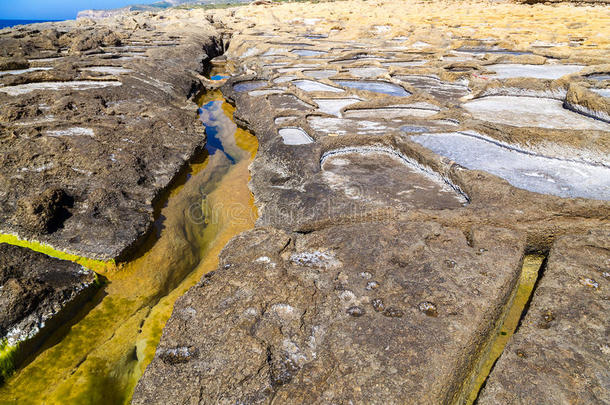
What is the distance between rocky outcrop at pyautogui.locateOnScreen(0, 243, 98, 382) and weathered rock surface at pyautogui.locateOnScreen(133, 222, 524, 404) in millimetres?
966

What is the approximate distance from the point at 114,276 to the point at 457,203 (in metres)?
2.99

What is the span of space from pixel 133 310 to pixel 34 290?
657 millimetres

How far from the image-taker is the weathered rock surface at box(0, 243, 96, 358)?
2.11m

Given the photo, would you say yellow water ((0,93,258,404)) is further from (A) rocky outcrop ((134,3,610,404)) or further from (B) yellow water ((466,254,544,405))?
(B) yellow water ((466,254,544,405))

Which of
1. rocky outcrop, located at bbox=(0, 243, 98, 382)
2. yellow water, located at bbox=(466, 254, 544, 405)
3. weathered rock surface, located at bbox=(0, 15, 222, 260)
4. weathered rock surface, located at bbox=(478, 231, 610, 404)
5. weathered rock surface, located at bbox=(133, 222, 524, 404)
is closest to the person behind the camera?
weathered rock surface, located at bbox=(478, 231, 610, 404)

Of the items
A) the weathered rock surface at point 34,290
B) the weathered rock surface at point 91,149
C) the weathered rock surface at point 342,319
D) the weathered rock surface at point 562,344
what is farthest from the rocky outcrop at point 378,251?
the weathered rock surface at point 91,149

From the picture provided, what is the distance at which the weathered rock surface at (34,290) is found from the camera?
2111mm

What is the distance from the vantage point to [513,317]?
224cm

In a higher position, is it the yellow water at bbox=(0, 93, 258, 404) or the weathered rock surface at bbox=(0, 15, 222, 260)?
the weathered rock surface at bbox=(0, 15, 222, 260)

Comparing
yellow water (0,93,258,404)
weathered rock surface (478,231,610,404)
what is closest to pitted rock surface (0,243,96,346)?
yellow water (0,93,258,404)

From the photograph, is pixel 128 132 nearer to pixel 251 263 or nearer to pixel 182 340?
pixel 251 263

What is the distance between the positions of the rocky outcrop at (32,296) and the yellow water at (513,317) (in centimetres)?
262

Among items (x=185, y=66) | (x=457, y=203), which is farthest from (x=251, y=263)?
(x=185, y=66)

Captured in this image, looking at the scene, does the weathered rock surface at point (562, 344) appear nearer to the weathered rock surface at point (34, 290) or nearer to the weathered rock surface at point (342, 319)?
the weathered rock surface at point (342, 319)
